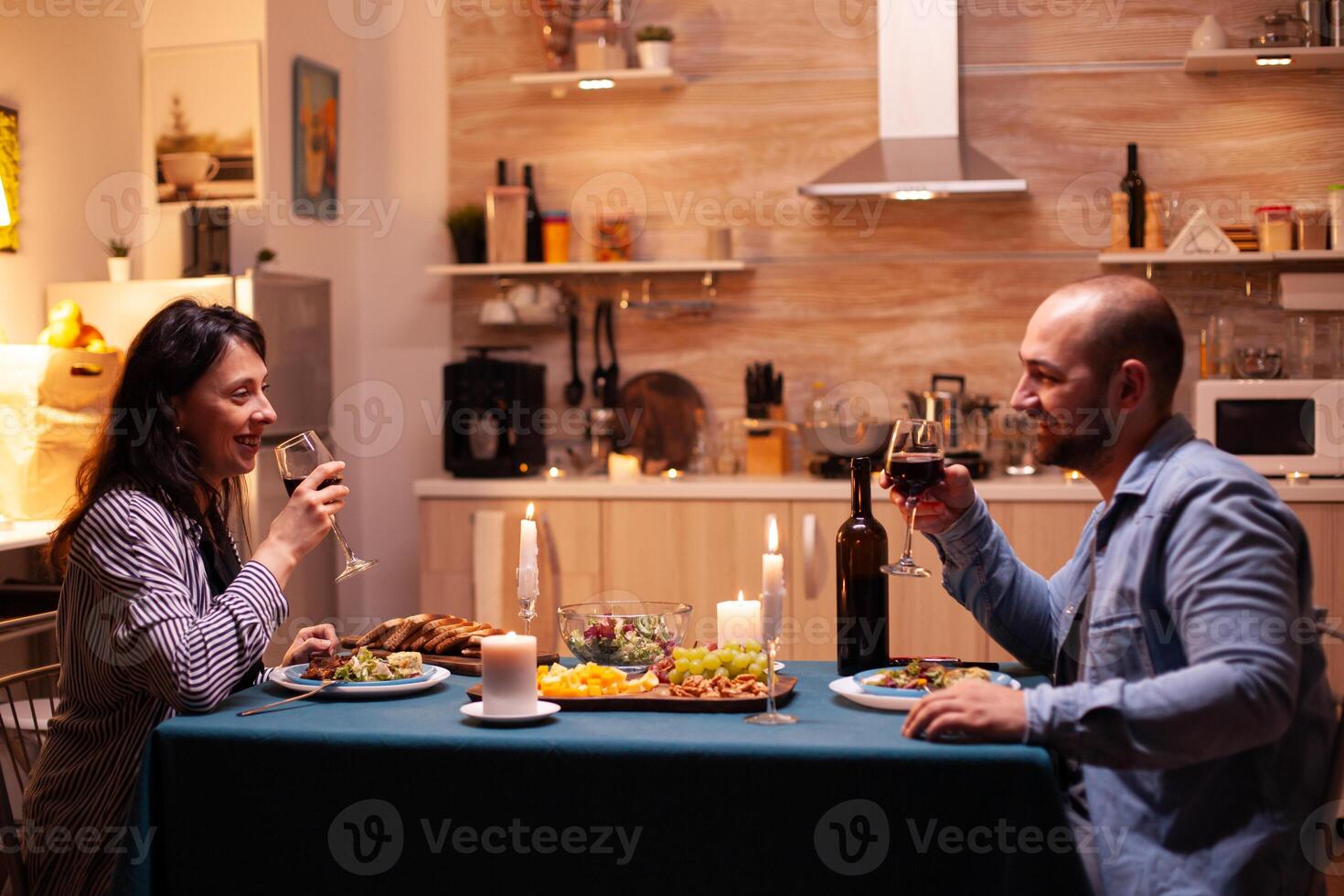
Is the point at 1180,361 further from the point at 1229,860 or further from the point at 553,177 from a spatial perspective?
the point at 553,177

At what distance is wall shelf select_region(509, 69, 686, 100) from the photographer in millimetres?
4816

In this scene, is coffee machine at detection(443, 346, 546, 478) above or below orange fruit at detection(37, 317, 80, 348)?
below

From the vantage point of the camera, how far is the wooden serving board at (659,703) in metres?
1.84

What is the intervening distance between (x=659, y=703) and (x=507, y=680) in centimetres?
22

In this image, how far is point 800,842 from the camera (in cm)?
164

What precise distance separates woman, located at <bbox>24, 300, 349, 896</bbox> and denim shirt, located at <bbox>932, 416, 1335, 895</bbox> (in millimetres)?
1109

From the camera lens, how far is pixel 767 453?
4.81 metres

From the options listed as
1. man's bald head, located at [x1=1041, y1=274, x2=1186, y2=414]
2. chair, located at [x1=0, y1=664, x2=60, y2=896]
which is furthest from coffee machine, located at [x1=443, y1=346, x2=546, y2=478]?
man's bald head, located at [x1=1041, y1=274, x2=1186, y2=414]

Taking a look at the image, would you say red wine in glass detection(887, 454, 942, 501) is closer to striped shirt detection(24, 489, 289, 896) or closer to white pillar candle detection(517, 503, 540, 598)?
white pillar candle detection(517, 503, 540, 598)

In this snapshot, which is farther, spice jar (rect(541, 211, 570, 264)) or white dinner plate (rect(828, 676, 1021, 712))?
spice jar (rect(541, 211, 570, 264))

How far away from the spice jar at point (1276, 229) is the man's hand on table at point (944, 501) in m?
2.94

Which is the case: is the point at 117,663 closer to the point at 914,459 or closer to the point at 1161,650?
the point at 914,459

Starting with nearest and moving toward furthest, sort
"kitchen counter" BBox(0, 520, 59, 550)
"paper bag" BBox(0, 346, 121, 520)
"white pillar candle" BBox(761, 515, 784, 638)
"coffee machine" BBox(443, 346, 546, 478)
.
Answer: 1. "white pillar candle" BBox(761, 515, 784, 638)
2. "kitchen counter" BBox(0, 520, 59, 550)
3. "paper bag" BBox(0, 346, 121, 520)
4. "coffee machine" BBox(443, 346, 546, 478)

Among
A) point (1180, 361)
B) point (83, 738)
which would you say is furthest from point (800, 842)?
point (83, 738)
